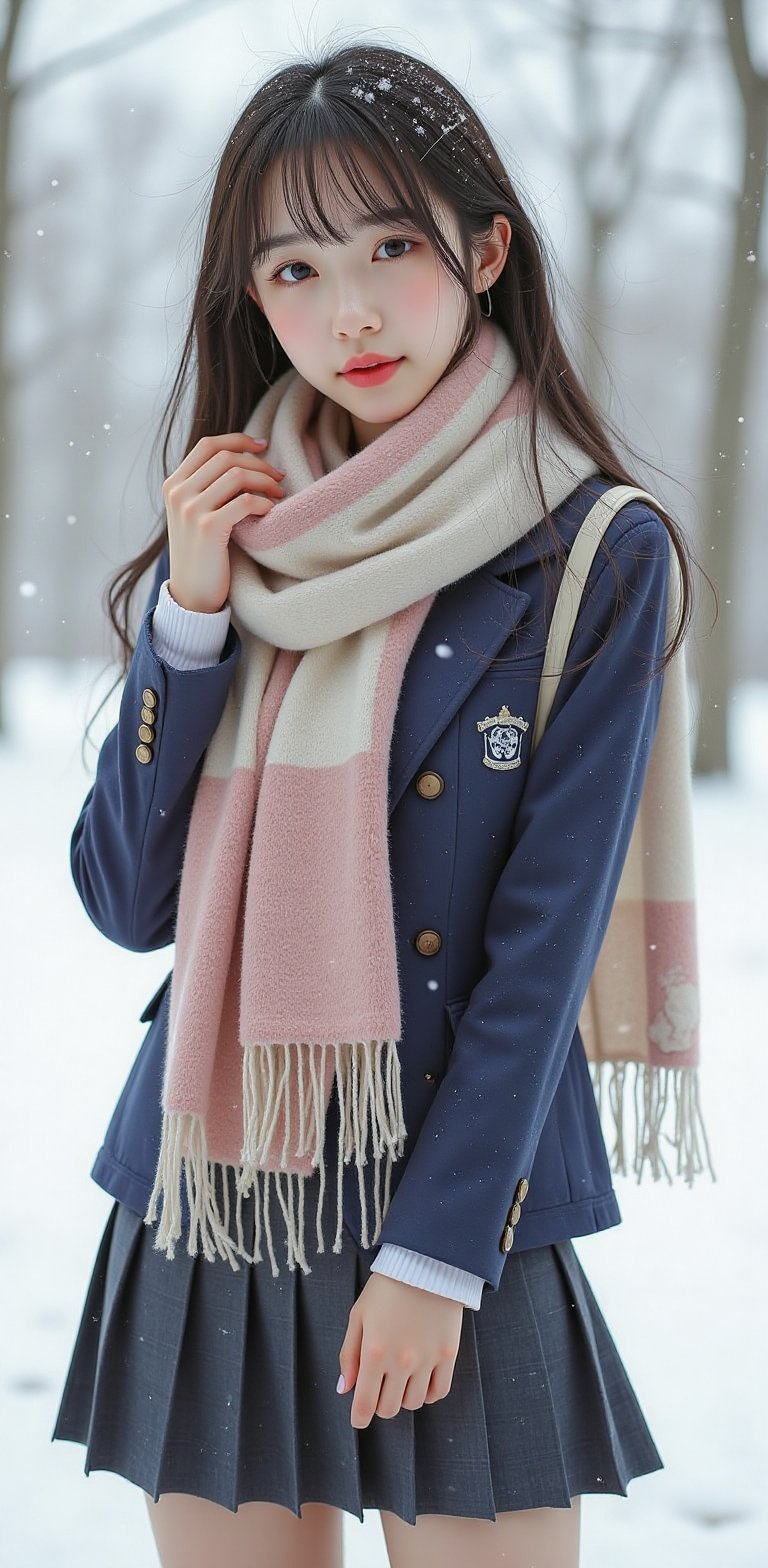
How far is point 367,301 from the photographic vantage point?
0.99 m

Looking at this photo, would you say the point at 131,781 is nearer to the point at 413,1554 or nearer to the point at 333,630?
the point at 333,630

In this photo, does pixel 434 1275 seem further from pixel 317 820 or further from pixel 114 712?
pixel 114 712

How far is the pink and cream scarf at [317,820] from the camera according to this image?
0.98 meters

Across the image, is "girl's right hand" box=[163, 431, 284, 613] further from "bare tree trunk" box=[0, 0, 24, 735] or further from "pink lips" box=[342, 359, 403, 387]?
"bare tree trunk" box=[0, 0, 24, 735]

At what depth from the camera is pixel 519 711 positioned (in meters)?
1.01

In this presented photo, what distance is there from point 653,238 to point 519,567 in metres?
3.58

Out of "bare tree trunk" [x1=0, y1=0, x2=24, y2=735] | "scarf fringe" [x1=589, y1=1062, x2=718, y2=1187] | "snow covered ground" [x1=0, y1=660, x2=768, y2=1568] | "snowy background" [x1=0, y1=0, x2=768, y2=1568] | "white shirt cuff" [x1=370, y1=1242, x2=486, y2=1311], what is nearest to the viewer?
"white shirt cuff" [x1=370, y1=1242, x2=486, y2=1311]

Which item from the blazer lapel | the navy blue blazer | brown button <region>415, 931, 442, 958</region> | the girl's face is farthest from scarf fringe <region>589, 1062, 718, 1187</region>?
the girl's face

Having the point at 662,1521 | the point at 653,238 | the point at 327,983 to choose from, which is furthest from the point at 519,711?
the point at 653,238

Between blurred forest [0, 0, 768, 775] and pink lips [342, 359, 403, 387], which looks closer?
pink lips [342, 359, 403, 387]

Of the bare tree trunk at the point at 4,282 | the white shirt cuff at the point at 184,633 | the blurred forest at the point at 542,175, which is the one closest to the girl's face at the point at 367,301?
the white shirt cuff at the point at 184,633

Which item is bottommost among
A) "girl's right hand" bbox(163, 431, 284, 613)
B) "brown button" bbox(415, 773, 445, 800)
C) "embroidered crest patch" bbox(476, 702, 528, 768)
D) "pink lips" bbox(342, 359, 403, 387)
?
"brown button" bbox(415, 773, 445, 800)

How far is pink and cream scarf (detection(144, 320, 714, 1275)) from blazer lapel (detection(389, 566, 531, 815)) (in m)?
0.02

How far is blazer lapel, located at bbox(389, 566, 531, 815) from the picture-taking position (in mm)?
1011
